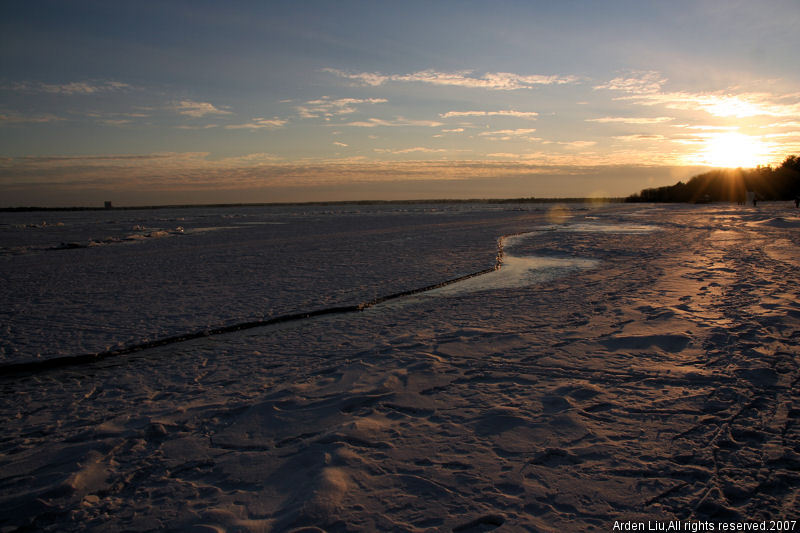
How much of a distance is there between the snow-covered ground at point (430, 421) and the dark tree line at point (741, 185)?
7250 cm

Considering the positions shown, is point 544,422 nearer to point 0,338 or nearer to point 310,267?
point 0,338

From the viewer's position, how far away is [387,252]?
607 inches

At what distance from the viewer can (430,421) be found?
371cm

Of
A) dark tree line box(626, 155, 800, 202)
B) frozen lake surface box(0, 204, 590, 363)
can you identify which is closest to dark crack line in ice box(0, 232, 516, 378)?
frozen lake surface box(0, 204, 590, 363)

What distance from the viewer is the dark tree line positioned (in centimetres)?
6769

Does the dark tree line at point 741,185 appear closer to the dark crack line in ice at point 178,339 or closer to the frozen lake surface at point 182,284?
the frozen lake surface at point 182,284

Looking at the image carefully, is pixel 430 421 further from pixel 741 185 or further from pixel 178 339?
pixel 741 185

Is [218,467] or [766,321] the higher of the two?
[766,321]

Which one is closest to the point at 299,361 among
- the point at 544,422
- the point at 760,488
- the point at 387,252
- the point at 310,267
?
the point at 544,422

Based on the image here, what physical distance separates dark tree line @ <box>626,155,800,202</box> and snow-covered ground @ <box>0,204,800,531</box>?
72501 millimetres

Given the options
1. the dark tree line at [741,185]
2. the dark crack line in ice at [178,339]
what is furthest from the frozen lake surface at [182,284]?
the dark tree line at [741,185]

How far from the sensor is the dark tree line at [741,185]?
67.7 m

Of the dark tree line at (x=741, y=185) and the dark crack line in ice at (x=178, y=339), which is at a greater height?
the dark tree line at (x=741, y=185)

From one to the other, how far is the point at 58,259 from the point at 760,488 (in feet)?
61.0
